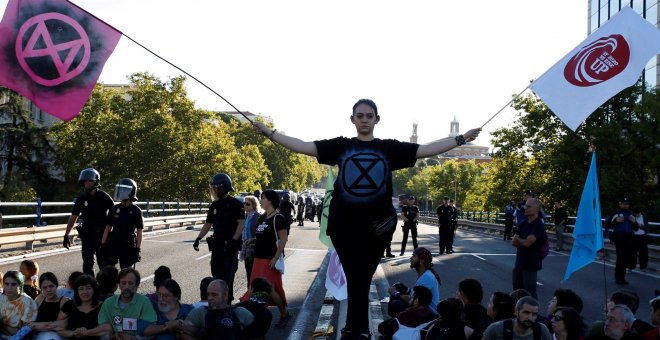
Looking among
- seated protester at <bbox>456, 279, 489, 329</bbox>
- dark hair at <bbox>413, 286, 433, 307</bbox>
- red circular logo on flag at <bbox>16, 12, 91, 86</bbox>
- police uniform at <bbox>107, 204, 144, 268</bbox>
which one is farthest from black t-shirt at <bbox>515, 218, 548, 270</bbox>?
red circular logo on flag at <bbox>16, 12, 91, 86</bbox>

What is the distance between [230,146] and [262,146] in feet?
189

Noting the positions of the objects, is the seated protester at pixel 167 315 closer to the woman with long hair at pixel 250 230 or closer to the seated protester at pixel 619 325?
the woman with long hair at pixel 250 230

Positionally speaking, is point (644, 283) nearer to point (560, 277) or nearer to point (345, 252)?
point (560, 277)

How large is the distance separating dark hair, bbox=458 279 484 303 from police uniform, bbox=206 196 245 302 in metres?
3.56

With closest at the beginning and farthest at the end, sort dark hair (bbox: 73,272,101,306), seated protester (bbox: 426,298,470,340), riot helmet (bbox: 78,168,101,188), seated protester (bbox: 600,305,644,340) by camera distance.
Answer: seated protester (bbox: 426,298,470,340)
seated protester (bbox: 600,305,644,340)
dark hair (bbox: 73,272,101,306)
riot helmet (bbox: 78,168,101,188)

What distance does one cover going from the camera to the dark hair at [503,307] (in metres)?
6.36

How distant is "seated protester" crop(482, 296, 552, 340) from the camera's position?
570 cm

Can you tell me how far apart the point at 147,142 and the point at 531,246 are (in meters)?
51.4

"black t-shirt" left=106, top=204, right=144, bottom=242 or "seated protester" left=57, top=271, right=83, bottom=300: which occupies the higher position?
"black t-shirt" left=106, top=204, right=144, bottom=242

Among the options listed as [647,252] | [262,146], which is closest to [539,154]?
[647,252]

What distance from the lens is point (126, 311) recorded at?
660 centimetres

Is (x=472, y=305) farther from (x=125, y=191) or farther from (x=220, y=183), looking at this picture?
(x=125, y=191)

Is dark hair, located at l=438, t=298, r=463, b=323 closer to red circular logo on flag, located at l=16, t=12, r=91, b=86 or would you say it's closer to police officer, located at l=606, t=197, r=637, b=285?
red circular logo on flag, located at l=16, t=12, r=91, b=86

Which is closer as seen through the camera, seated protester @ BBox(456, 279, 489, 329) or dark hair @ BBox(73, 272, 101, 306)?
seated protester @ BBox(456, 279, 489, 329)
